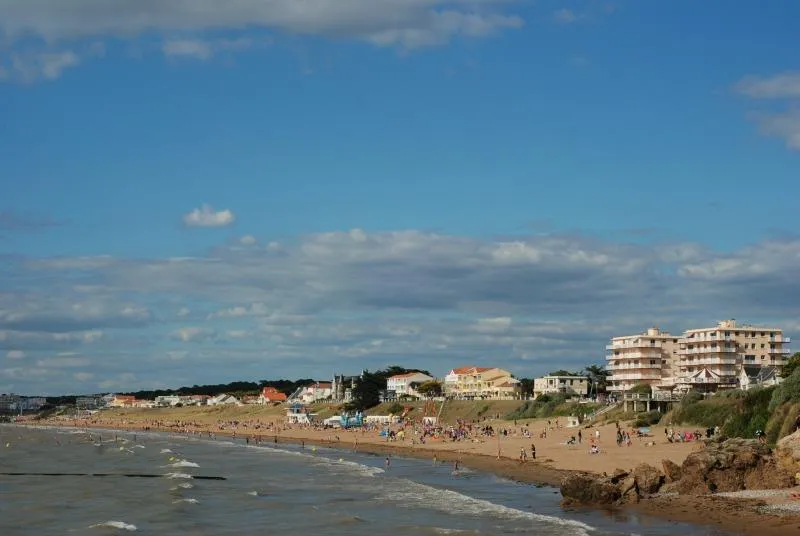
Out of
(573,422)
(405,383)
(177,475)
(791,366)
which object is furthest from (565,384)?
(177,475)

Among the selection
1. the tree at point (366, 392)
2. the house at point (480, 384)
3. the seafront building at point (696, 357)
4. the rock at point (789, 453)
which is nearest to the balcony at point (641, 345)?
the seafront building at point (696, 357)

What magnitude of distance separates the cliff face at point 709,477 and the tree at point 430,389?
123 m

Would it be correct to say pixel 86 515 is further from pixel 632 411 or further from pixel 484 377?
pixel 484 377

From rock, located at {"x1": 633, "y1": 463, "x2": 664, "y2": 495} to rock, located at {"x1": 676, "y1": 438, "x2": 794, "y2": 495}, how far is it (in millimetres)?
862

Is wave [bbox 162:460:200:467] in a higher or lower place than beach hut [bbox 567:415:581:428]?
lower

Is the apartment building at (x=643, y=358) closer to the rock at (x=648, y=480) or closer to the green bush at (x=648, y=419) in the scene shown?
the green bush at (x=648, y=419)

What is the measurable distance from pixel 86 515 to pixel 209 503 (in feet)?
19.7

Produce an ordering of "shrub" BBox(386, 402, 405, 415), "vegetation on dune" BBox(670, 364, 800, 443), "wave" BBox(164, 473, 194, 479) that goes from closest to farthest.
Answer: "vegetation on dune" BBox(670, 364, 800, 443) < "wave" BBox(164, 473, 194, 479) < "shrub" BBox(386, 402, 405, 415)

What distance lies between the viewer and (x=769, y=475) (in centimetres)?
3666

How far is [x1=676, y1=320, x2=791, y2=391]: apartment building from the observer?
11088 centimetres

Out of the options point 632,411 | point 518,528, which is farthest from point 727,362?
→ point 518,528

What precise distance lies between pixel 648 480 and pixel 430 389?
12663 centimetres

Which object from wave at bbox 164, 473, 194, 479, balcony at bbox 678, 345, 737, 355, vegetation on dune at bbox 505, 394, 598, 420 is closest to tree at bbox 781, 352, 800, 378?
vegetation on dune at bbox 505, 394, 598, 420

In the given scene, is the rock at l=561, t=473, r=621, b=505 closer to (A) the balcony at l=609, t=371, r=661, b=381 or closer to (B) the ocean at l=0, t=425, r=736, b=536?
(B) the ocean at l=0, t=425, r=736, b=536
